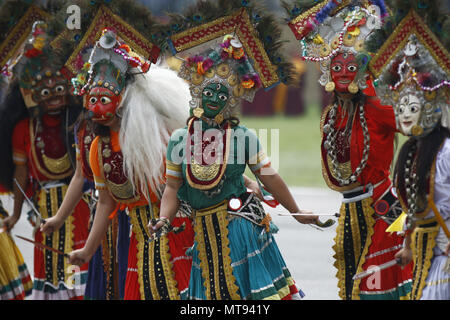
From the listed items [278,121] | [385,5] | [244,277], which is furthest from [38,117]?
[278,121]

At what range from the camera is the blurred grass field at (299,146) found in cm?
1572

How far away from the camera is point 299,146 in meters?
21.2

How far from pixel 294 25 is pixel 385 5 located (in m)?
0.66

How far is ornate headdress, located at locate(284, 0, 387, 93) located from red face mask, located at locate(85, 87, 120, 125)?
4.13 feet

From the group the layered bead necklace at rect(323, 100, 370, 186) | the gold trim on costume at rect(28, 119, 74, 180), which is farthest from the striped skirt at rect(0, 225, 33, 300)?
the layered bead necklace at rect(323, 100, 370, 186)

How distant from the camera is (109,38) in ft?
20.0

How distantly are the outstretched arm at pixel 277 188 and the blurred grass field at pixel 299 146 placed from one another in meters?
3.50

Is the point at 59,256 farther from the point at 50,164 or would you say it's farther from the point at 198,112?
the point at 198,112

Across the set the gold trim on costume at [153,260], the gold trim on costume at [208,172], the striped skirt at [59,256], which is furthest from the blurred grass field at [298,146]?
the gold trim on costume at [208,172]

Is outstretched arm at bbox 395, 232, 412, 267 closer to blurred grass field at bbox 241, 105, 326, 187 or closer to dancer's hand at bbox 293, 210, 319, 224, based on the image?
dancer's hand at bbox 293, 210, 319, 224

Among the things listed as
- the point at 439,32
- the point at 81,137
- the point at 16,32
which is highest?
the point at 16,32

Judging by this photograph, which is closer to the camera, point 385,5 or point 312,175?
point 385,5

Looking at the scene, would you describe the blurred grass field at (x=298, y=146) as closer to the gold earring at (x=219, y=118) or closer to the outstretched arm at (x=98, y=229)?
the outstretched arm at (x=98, y=229)
